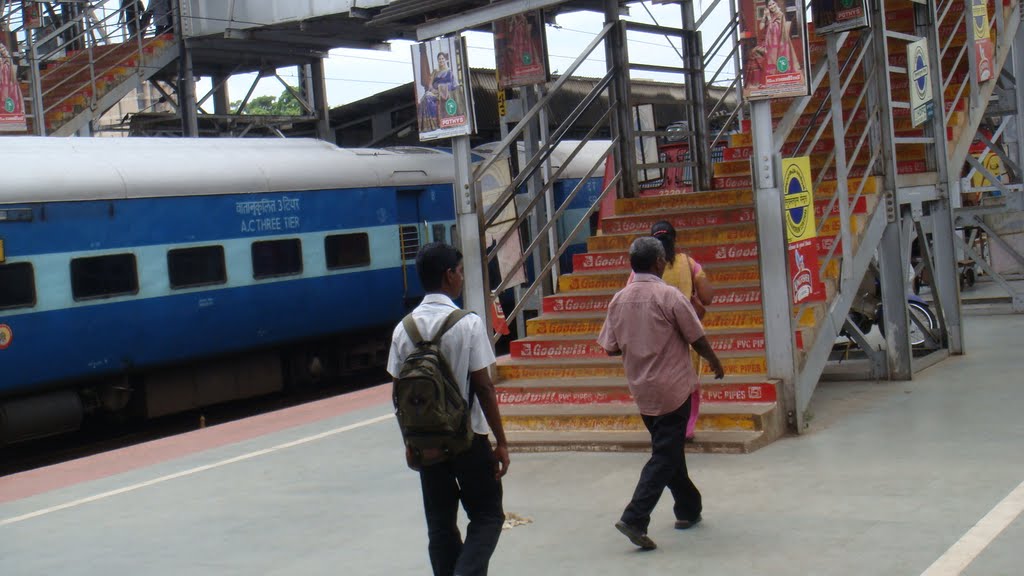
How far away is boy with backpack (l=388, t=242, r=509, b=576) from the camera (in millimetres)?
4887

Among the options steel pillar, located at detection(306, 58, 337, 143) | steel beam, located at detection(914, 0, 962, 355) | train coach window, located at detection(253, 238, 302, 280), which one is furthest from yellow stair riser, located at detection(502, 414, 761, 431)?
steel pillar, located at detection(306, 58, 337, 143)

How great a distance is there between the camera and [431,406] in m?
4.85

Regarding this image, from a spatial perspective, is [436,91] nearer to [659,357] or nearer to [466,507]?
[659,357]

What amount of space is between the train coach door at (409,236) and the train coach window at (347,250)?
2.32ft

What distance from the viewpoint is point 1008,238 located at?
21375mm

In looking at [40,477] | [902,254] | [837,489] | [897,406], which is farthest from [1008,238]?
[40,477]

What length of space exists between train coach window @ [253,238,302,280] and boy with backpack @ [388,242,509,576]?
10010mm

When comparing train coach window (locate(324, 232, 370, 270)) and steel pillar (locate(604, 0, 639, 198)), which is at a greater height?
steel pillar (locate(604, 0, 639, 198))

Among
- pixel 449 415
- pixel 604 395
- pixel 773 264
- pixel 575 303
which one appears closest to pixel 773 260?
pixel 773 264

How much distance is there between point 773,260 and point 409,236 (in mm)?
9029

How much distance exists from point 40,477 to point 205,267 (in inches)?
173

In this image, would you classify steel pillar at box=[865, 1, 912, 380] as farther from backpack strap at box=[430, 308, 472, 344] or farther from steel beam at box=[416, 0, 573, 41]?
backpack strap at box=[430, 308, 472, 344]

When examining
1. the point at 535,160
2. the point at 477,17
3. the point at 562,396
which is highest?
the point at 477,17

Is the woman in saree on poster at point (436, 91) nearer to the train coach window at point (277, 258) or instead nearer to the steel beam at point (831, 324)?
the steel beam at point (831, 324)
